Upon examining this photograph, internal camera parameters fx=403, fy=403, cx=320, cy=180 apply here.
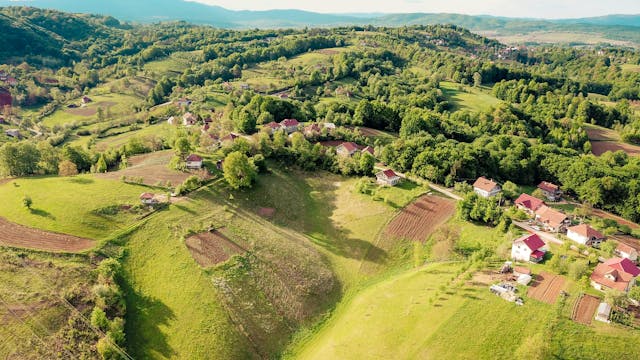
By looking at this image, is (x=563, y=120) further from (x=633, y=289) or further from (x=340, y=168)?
(x=633, y=289)

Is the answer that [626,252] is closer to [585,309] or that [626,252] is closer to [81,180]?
[585,309]

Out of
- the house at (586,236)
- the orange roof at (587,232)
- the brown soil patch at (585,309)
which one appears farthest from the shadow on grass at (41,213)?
the orange roof at (587,232)

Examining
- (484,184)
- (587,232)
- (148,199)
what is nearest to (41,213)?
(148,199)

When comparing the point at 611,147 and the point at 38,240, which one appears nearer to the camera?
the point at 38,240

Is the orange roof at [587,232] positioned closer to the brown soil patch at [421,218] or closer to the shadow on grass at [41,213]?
the brown soil patch at [421,218]

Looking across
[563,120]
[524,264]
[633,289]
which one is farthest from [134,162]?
[563,120]
